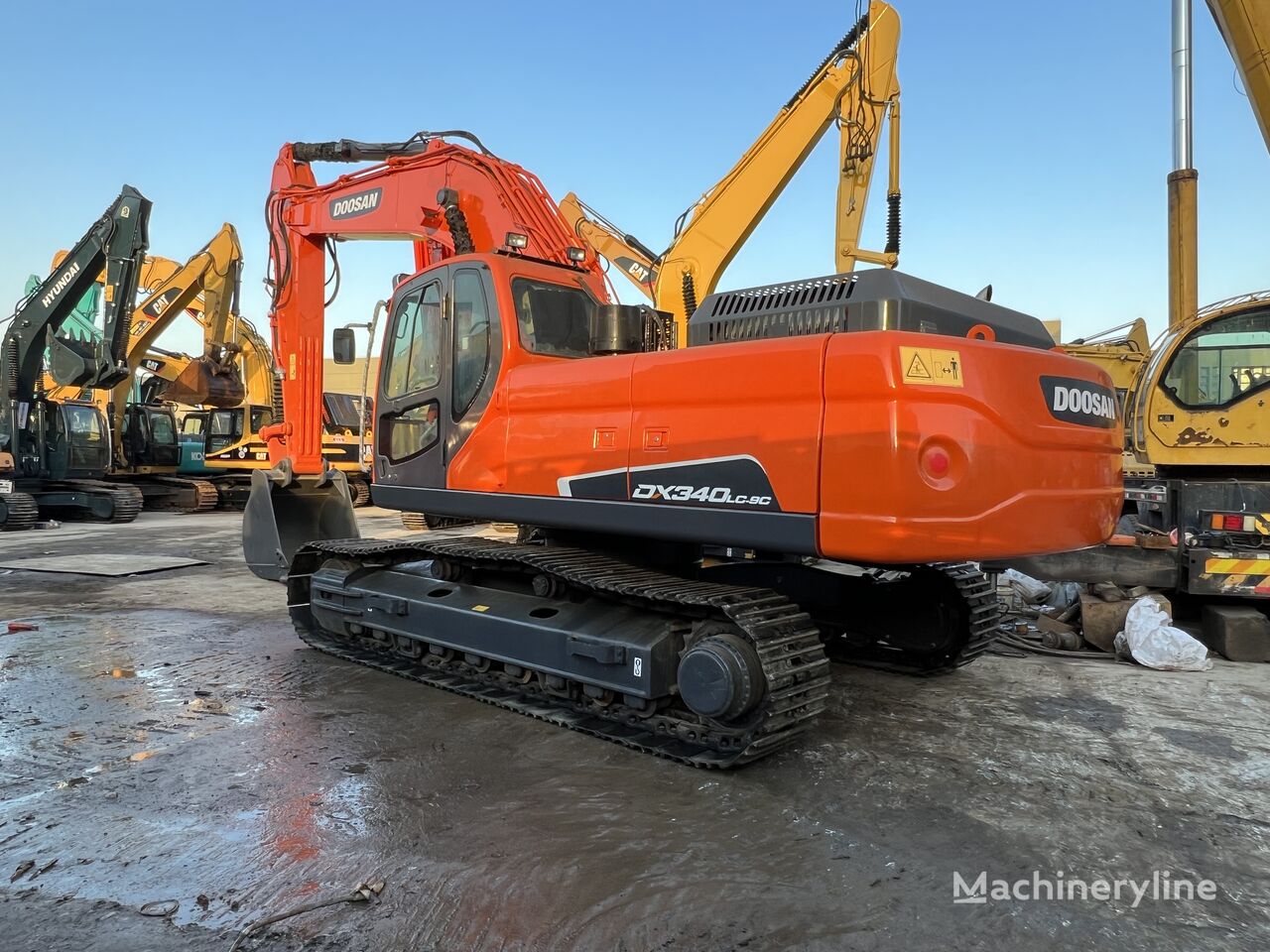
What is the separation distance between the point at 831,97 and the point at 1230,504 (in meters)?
5.12

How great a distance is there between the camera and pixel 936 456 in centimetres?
307

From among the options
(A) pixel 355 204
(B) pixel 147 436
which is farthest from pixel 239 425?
(A) pixel 355 204

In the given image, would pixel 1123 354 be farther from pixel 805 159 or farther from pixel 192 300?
pixel 192 300

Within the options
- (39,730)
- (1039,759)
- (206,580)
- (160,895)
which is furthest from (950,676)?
(206,580)

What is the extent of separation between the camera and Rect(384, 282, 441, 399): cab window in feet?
16.0

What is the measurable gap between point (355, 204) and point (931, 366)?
4917mm

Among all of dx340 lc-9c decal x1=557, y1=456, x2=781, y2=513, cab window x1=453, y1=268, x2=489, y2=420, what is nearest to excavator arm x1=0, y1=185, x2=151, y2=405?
cab window x1=453, y1=268, x2=489, y2=420

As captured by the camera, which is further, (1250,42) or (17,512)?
(17,512)

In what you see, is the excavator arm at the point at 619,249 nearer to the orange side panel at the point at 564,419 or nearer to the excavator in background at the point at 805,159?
the excavator in background at the point at 805,159

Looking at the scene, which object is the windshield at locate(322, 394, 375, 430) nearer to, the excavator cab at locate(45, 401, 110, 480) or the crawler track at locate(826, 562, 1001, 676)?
the excavator cab at locate(45, 401, 110, 480)

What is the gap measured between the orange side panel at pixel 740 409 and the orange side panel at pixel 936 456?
88 mm

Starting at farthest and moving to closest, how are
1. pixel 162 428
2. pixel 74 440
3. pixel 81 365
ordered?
pixel 162 428
pixel 74 440
pixel 81 365

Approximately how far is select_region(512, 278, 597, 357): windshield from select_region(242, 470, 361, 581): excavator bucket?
2.95 m

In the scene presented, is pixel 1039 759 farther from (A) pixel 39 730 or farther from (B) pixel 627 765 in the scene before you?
(A) pixel 39 730
